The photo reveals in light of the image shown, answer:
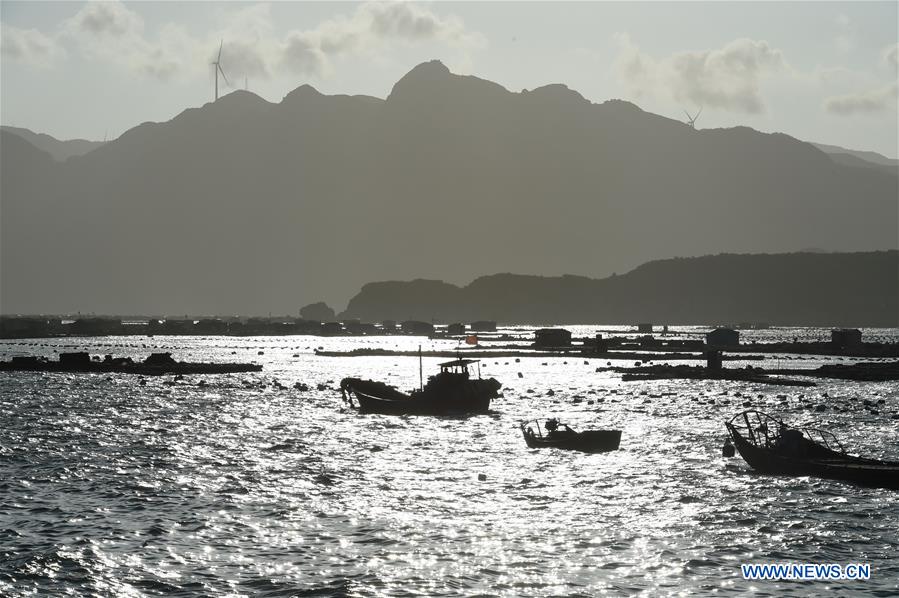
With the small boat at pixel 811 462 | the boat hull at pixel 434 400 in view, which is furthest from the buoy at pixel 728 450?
the boat hull at pixel 434 400

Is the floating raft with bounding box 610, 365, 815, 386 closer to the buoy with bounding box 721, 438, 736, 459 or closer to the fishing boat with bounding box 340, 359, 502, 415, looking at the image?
the fishing boat with bounding box 340, 359, 502, 415

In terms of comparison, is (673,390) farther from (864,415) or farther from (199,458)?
(199,458)

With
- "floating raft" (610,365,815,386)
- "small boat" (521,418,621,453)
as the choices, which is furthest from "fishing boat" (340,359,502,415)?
"floating raft" (610,365,815,386)

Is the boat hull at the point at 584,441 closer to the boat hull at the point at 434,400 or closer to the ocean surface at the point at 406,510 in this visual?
the ocean surface at the point at 406,510

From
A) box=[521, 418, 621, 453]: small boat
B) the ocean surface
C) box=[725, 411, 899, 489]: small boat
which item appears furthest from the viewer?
box=[521, 418, 621, 453]: small boat

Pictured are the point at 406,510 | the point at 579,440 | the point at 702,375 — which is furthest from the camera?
the point at 702,375

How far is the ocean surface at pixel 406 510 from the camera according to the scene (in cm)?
2880

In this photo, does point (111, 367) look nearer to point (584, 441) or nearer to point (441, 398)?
point (441, 398)

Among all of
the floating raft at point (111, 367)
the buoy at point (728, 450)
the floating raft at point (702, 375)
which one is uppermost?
the floating raft at point (111, 367)

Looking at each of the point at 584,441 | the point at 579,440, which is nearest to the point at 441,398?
the point at 579,440

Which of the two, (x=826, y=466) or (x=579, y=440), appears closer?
(x=826, y=466)

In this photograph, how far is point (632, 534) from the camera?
34.3m

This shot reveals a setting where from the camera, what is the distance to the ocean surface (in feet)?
94.5

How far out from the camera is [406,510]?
38.3 m
